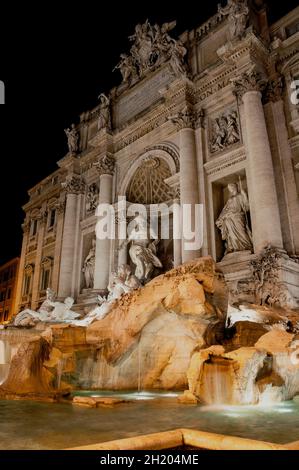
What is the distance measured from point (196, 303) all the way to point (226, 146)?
9.37 m

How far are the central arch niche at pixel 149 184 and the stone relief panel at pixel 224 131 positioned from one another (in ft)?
11.7

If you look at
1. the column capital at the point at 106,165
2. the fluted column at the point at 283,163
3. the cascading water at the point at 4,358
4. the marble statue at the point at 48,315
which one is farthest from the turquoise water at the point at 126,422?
the column capital at the point at 106,165

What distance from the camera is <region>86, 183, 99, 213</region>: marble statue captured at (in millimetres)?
20906

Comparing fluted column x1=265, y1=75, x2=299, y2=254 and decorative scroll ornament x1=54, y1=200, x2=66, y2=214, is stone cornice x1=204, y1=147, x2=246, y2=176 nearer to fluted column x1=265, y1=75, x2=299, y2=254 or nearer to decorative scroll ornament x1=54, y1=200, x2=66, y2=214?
fluted column x1=265, y1=75, x2=299, y2=254

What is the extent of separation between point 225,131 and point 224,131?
0.04 metres

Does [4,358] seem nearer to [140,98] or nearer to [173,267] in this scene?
[173,267]

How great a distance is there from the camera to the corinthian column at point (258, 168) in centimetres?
1170

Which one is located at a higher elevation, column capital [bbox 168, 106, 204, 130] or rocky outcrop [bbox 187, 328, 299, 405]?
column capital [bbox 168, 106, 204, 130]

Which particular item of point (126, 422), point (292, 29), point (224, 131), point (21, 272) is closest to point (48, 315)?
point (224, 131)

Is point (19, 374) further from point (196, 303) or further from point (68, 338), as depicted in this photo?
point (196, 303)

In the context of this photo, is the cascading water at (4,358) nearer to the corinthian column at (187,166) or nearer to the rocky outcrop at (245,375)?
the rocky outcrop at (245,375)

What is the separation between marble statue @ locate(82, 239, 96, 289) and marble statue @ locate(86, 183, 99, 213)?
6.69 ft

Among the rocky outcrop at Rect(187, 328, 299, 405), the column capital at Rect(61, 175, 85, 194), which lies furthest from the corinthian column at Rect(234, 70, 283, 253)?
the column capital at Rect(61, 175, 85, 194)
